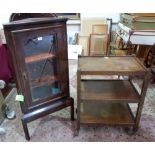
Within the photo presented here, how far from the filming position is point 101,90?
1.52 meters

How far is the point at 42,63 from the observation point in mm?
1416

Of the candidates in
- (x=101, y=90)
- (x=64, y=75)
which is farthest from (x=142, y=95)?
(x=64, y=75)

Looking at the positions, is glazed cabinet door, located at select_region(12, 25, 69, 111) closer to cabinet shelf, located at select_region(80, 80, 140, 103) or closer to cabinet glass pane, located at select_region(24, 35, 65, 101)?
cabinet glass pane, located at select_region(24, 35, 65, 101)

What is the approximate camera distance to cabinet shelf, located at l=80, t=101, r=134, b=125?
1.52m

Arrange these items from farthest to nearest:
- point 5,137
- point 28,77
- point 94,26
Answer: point 94,26 < point 5,137 < point 28,77

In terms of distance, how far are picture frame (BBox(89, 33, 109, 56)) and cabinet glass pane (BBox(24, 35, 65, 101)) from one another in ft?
7.12

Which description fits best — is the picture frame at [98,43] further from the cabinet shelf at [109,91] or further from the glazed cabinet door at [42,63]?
the glazed cabinet door at [42,63]

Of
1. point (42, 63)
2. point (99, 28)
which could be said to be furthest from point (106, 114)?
point (99, 28)

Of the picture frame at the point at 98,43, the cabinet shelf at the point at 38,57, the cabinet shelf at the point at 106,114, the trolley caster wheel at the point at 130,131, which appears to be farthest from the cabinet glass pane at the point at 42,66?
the picture frame at the point at 98,43

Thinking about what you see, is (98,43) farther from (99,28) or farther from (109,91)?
(109,91)
